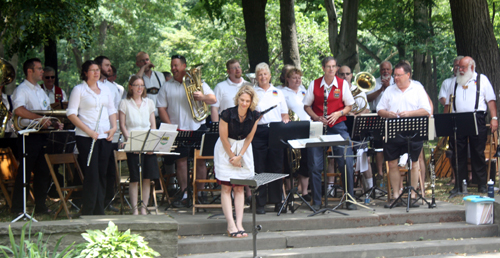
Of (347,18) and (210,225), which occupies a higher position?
(347,18)

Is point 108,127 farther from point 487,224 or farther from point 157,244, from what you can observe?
point 487,224

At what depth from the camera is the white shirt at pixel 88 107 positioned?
695 centimetres

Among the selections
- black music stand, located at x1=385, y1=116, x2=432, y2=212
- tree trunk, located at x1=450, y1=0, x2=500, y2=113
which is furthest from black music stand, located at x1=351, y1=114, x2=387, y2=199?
tree trunk, located at x1=450, y1=0, x2=500, y2=113

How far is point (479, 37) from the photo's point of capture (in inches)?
414

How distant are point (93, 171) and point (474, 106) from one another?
613cm

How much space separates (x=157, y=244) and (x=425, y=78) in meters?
20.1

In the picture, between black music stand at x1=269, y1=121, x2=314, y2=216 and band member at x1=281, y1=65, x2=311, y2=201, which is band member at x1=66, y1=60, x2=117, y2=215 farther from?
band member at x1=281, y1=65, x2=311, y2=201

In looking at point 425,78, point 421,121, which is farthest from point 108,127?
point 425,78

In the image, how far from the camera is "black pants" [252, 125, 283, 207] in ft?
25.8

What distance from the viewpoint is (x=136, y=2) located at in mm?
26734

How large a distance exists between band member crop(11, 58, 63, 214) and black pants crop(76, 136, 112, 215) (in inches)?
27.9

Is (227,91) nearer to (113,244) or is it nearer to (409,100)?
(409,100)

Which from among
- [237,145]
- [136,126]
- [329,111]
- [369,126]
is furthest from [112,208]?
[369,126]

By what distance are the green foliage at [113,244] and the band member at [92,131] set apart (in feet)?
4.82
